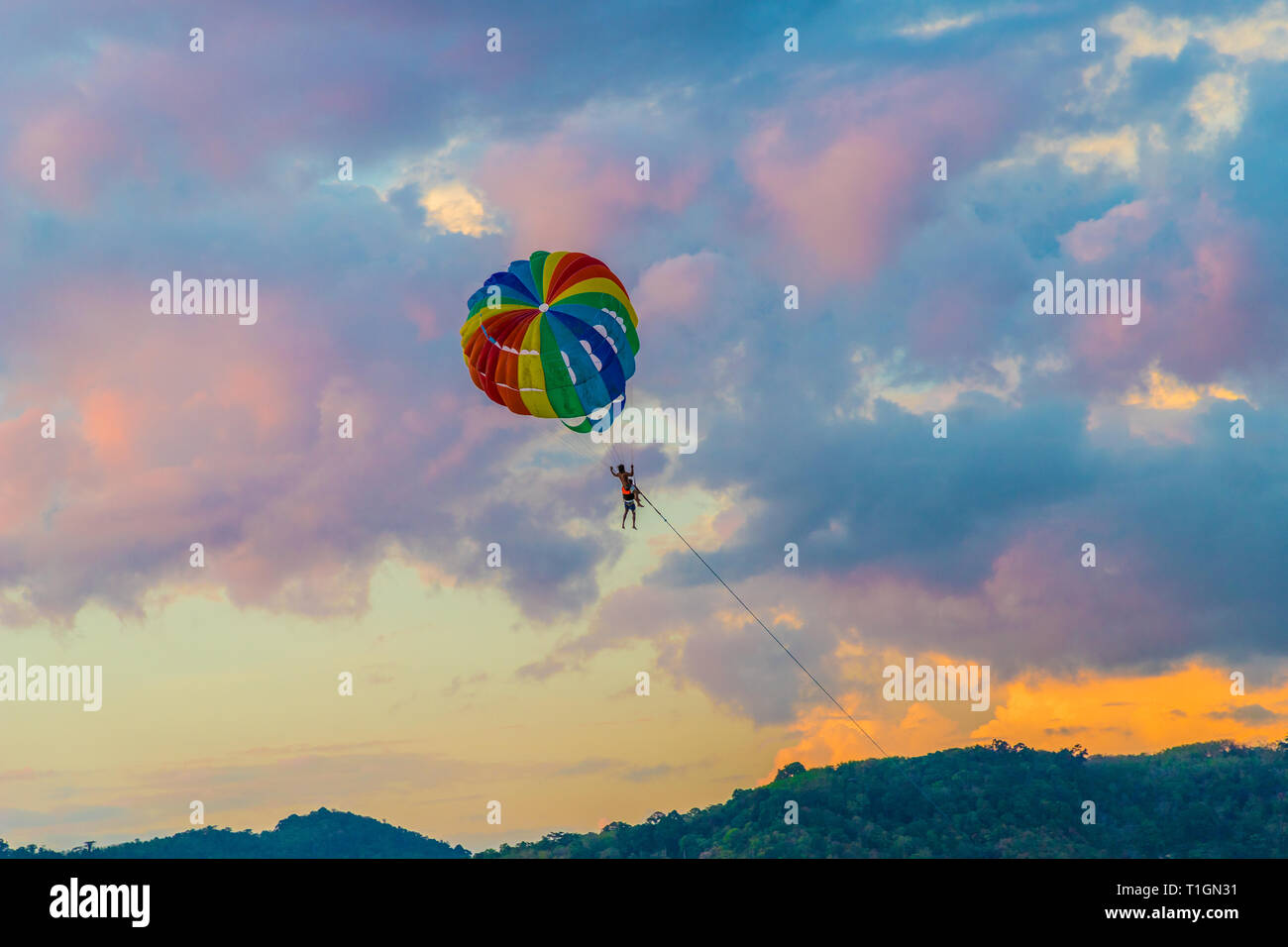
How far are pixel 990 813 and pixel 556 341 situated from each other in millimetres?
115082

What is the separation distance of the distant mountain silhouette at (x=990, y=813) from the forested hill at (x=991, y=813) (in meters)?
0.15

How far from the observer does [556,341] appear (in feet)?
153

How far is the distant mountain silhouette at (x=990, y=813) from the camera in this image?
139750mm

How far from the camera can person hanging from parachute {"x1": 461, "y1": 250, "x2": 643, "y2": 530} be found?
154 ft

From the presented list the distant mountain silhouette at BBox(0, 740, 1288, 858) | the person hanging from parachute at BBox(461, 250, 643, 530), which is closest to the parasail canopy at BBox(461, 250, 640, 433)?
the person hanging from parachute at BBox(461, 250, 643, 530)

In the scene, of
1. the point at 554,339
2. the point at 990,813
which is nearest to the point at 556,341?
the point at 554,339

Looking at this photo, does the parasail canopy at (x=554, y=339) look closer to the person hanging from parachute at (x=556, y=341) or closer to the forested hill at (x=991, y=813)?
the person hanging from parachute at (x=556, y=341)

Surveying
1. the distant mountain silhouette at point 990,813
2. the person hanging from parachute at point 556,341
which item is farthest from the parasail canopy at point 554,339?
the distant mountain silhouette at point 990,813
